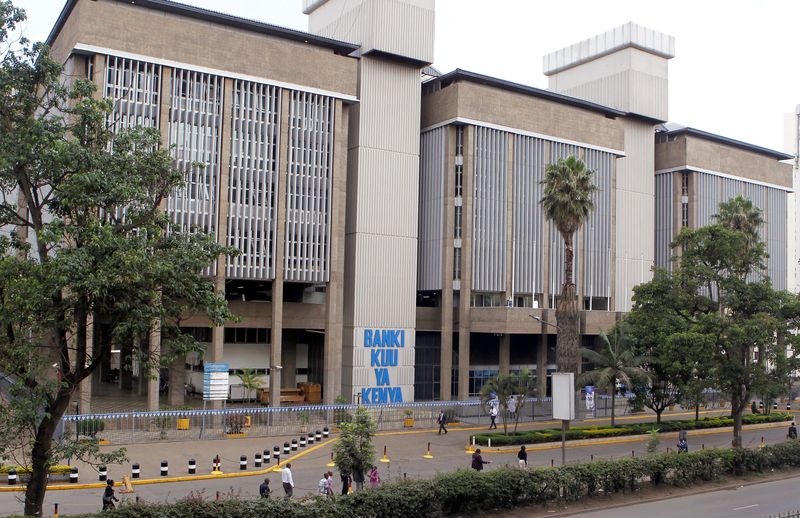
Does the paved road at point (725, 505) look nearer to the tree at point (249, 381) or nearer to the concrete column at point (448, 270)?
the concrete column at point (448, 270)

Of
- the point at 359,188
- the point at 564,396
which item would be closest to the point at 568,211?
the point at 359,188

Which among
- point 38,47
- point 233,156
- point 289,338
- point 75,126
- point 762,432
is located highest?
point 233,156

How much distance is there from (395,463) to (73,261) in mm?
23243

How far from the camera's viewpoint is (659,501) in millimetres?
28797

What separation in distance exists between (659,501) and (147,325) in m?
20.3

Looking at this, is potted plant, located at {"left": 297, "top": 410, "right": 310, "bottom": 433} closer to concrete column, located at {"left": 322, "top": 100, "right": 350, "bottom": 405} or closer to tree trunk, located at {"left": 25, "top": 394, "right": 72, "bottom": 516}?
concrete column, located at {"left": 322, "top": 100, "right": 350, "bottom": 405}

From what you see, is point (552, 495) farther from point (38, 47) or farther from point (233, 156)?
point (233, 156)

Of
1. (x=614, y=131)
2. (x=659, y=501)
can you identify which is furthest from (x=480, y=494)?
(x=614, y=131)

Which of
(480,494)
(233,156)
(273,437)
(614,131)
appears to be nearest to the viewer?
(480,494)

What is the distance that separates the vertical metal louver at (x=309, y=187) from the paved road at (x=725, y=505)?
1200 inches

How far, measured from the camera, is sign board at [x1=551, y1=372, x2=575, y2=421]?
95.9 ft

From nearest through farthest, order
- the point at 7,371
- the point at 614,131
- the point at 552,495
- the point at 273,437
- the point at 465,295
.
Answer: the point at 7,371 < the point at 552,495 < the point at 273,437 < the point at 465,295 < the point at 614,131

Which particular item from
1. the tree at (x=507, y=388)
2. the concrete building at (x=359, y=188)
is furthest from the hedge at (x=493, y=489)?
the concrete building at (x=359, y=188)

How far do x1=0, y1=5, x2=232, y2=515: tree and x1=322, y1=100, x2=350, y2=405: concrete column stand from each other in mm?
35121
